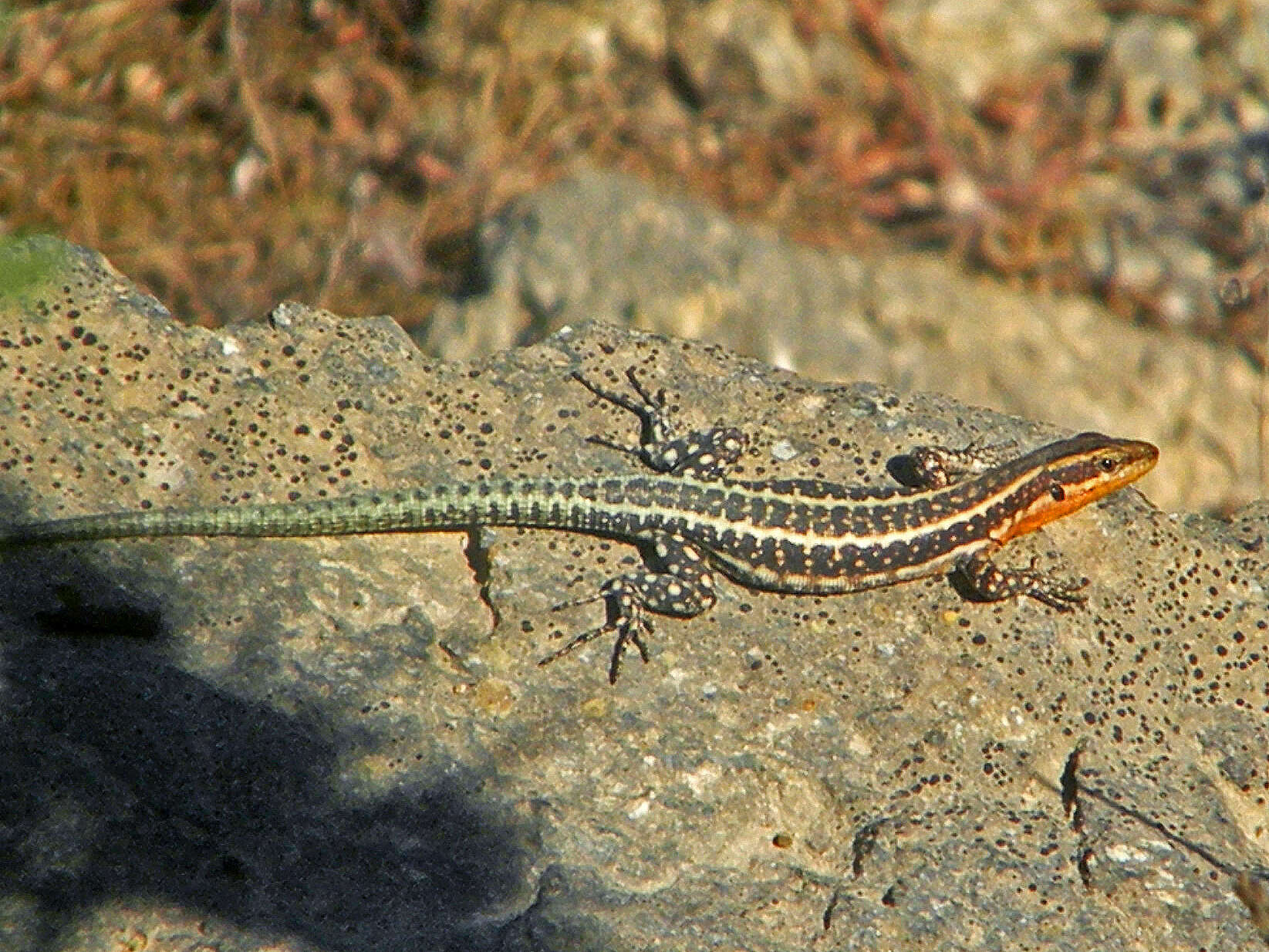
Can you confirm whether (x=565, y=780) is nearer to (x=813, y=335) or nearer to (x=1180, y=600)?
(x=1180, y=600)

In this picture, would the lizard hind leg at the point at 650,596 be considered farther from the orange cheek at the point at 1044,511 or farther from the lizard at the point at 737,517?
the orange cheek at the point at 1044,511

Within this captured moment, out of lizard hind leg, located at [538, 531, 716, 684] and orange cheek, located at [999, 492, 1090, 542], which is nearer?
lizard hind leg, located at [538, 531, 716, 684]

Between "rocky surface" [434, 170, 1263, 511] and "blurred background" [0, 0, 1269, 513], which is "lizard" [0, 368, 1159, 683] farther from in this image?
"blurred background" [0, 0, 1269, 513]

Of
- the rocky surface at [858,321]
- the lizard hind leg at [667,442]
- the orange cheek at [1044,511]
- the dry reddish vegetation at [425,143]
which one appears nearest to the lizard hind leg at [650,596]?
the lizard hind leg at [667,442]

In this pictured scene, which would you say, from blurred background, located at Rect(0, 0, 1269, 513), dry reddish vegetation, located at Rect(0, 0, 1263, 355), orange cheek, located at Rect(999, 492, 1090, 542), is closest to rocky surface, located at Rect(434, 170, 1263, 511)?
blurred background, located at Rect(0, 0, 1269, 513)

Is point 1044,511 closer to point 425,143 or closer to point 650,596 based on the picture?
point 650,596

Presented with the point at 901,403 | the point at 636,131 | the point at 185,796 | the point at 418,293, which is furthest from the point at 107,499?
the point at 636,131

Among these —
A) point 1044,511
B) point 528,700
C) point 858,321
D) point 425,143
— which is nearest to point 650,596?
point 528,700
